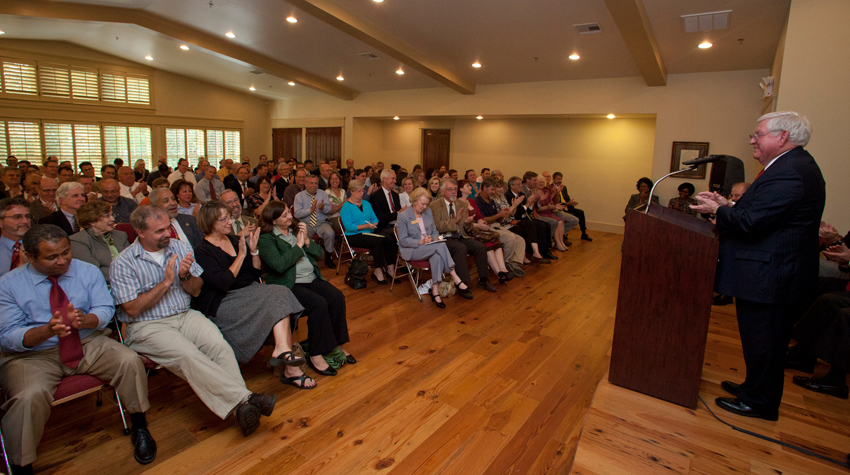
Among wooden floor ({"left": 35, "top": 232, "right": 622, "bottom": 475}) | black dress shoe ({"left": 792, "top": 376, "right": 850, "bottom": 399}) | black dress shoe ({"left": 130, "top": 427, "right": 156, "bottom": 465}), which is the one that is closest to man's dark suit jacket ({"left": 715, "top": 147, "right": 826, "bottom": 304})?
black dress shoe ({"left": 792, "top": 376, "right": 850, "bottom": 399})

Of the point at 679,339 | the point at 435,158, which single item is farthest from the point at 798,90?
the point at 435,158

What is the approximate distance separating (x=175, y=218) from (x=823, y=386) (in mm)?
4940

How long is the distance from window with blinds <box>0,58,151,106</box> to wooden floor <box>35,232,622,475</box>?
10.7 meters

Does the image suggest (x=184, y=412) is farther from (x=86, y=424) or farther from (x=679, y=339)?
(x=679, y=339)

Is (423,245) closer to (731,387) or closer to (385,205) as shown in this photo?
(385,205)

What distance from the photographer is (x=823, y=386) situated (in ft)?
8.96

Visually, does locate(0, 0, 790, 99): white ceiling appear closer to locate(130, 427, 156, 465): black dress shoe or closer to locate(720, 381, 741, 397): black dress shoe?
locate(720, 381, 741, 397): black dress shoe

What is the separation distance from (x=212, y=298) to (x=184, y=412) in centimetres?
68

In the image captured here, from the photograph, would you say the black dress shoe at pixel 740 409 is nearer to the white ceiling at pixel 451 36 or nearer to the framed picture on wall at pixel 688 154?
the white ceiling at pixel 451 36

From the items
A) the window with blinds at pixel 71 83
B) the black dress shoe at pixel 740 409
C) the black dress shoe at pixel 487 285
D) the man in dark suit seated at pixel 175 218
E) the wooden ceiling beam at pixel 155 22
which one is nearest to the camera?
the black dress shoe at pixel 740 409

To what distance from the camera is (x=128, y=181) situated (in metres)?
6.01

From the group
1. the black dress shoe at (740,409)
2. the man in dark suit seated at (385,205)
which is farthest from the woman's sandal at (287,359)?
the man in dark suit seated at (385,205)

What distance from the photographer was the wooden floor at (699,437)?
1.92 m

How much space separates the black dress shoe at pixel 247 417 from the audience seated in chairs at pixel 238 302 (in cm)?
43
